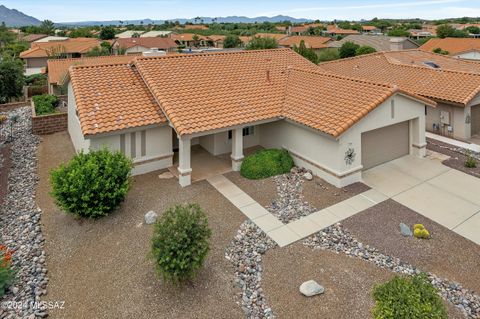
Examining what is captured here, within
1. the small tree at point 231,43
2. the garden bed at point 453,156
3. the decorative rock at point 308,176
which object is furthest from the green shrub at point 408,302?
the small tree at point 231,43

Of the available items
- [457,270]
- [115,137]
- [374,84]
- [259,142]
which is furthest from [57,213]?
[374,84]

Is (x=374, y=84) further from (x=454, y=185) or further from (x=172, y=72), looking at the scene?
(x=172, y=72)

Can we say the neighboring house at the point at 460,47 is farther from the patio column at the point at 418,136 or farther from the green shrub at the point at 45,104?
the green shrub at the point at 45,104

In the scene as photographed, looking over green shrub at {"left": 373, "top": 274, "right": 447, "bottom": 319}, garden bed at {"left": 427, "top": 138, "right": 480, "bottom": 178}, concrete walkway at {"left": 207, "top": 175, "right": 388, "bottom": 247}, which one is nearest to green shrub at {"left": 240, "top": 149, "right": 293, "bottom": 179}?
concrete walkway at {"left": 207, "top": 175, "right": 388, "bottom": 247}

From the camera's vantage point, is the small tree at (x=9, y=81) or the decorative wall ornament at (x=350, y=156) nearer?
the decorative wall ornament at (x=350, y=156)

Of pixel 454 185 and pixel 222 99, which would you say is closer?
pixel 454 185

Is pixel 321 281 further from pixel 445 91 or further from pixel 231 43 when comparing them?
pixel 231 43

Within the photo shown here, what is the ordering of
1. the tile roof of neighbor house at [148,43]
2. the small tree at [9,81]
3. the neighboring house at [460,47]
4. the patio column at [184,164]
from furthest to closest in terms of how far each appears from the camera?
1. the tile roof of neighbor house at [148,43]
2. the neighboring house at [460,47]
3. the small tree at [9,81]
4. the patio column at [184,164]
